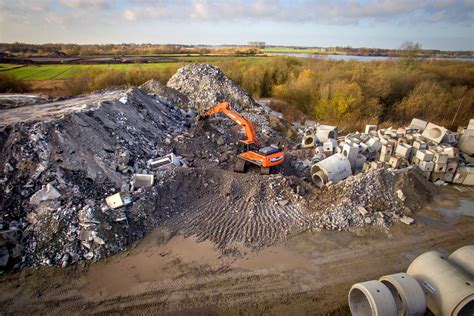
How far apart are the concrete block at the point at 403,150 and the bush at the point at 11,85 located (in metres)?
23.4

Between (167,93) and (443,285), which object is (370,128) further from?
(167,93)

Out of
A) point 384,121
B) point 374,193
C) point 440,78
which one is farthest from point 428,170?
point 440,78

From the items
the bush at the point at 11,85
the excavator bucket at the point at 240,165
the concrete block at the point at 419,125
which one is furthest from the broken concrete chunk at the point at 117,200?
the bush at the point at 11,85

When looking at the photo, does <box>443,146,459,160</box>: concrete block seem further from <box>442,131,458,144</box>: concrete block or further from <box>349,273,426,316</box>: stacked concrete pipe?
<box>349,273,426,316</box>: stacked concrete pipe

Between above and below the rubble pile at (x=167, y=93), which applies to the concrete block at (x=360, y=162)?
below

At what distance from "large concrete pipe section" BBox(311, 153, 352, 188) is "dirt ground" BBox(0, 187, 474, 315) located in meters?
2.48

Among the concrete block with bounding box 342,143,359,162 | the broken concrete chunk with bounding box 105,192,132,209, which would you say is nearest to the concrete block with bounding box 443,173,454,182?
the concrete block with bounding box 342,143,359,162

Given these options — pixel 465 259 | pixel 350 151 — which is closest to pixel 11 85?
pixel 350 151

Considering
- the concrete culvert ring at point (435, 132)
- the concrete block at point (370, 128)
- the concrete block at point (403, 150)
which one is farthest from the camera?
the concrete block at point (370, 128)

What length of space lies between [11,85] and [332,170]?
21964 millimetres

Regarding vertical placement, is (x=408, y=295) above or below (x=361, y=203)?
above

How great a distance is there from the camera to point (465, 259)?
6305 millimetres

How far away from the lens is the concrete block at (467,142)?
1262 centimetres

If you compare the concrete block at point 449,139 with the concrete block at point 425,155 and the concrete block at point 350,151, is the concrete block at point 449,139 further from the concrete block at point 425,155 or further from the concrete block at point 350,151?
the concrete block at point 350,151
